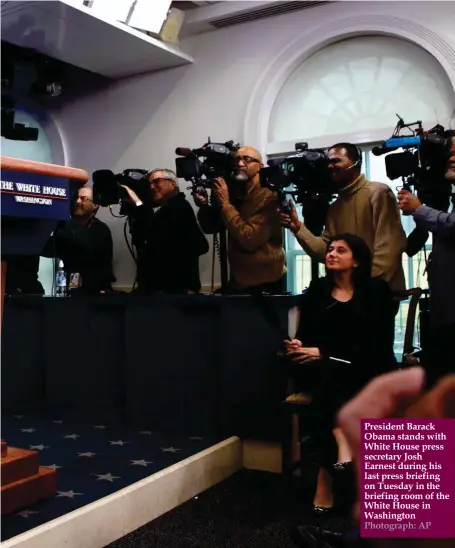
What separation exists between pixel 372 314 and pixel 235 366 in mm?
802

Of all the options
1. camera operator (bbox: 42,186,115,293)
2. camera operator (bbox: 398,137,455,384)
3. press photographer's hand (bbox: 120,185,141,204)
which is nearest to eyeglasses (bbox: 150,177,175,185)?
press photographer's hand (bbox: 120,185,141,204)

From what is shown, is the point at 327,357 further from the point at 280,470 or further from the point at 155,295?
the point at 155,295

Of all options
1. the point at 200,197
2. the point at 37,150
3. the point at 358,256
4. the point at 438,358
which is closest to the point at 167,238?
the point at 200,197

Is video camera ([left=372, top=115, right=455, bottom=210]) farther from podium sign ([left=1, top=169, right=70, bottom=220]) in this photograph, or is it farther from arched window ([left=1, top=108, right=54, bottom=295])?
arched window ([left=1, top=108, right=54, bottom=295])

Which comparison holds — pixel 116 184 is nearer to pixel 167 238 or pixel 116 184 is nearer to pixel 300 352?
pixel 167 238

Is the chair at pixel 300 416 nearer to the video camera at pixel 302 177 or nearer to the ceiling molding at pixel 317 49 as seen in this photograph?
the video camera at pixel 302 177

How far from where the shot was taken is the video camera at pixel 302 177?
2113 mm

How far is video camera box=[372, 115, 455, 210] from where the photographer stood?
1.90m

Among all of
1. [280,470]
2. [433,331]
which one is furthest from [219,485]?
[433,331]

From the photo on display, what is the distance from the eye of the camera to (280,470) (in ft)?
7.50

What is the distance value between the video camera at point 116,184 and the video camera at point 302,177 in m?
0.83

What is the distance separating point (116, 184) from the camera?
2826 mm

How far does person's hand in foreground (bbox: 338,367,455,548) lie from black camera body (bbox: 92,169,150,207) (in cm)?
188

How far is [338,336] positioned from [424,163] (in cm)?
65
